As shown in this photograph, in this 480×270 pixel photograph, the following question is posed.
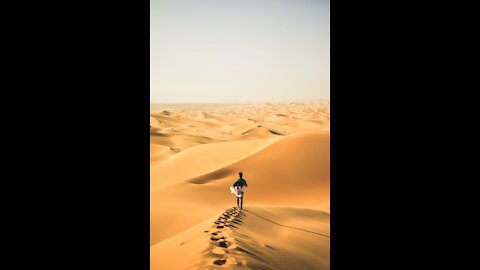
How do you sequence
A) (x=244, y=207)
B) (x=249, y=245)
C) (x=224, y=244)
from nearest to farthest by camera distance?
(x=224, y=244) < (x=249, y=245) < (x=244, y=207)

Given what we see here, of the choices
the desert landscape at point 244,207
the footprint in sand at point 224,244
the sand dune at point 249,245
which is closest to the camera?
the sand dune at point 249,245

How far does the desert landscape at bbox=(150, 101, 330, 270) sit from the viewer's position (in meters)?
5.76

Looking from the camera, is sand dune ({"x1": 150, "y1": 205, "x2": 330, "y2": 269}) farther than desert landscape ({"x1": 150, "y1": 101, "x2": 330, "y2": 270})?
No

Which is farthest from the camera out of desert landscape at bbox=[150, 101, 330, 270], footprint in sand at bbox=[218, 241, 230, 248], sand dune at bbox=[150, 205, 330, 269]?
desert landscape at bbox=[150, 101, 330, 270]

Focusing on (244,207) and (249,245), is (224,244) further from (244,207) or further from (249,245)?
(244,207)

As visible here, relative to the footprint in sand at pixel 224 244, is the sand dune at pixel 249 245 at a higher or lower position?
lower

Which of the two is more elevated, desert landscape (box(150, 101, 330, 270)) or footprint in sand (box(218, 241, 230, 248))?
footprint in sand (box(218, 241, 230, 248))

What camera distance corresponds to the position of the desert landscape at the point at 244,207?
18.9ft

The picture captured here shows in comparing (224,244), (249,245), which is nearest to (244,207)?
(249,245)

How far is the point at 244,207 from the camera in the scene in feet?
29.9
